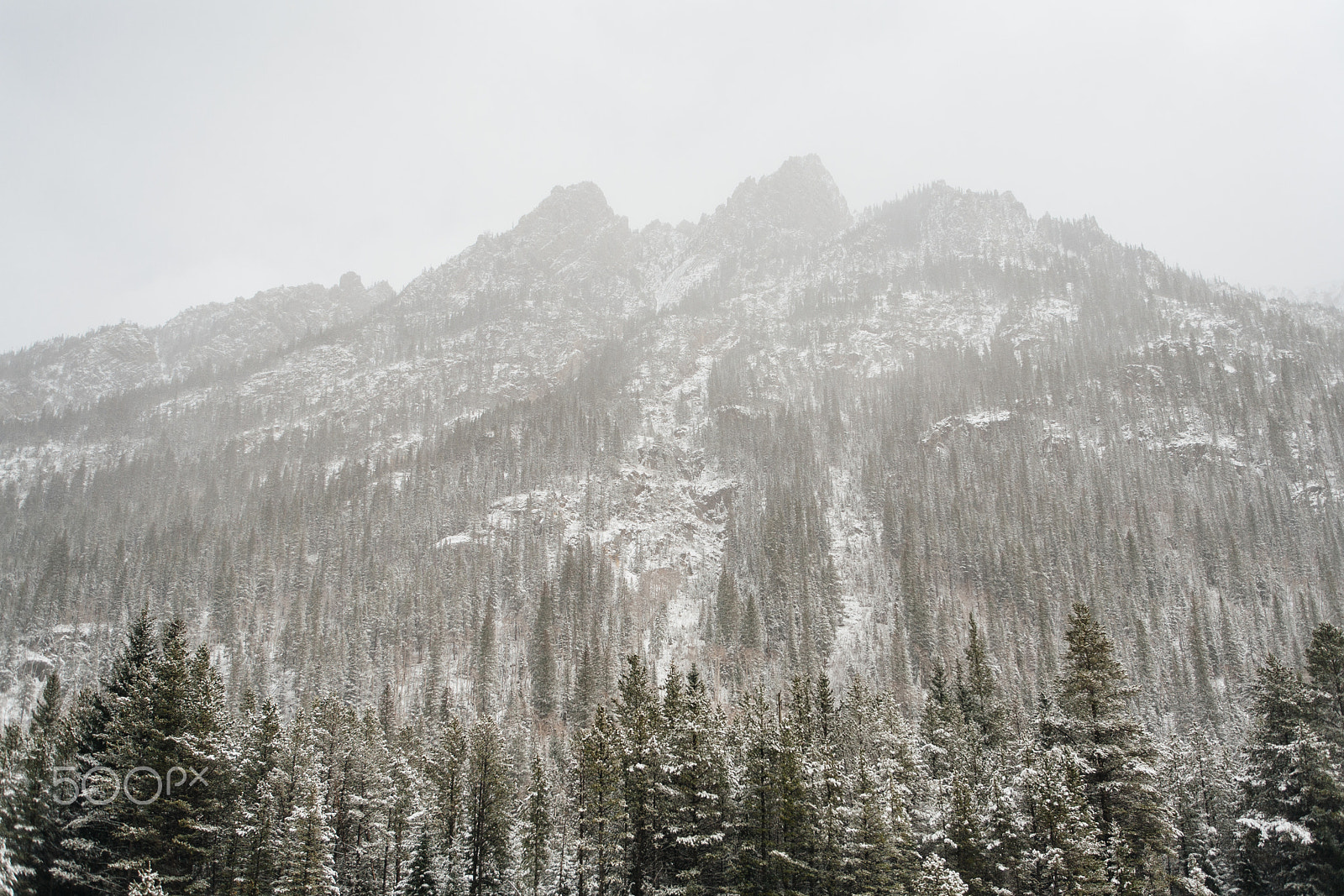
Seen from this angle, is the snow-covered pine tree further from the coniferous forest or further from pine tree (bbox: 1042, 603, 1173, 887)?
pine tree (bbox: 1042, 603, 1173, 887)

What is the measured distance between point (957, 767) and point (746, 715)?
15.2m

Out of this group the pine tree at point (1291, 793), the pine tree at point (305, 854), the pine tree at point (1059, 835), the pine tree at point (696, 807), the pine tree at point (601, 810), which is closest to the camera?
the pine tree at point (1059, 835)

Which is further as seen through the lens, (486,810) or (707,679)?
(707,679)

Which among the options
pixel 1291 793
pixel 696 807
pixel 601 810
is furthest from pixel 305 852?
A: pixel 1291 793

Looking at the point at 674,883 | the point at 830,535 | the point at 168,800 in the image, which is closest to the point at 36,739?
the point at 168,800

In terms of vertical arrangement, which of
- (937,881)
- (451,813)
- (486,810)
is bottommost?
(937,881)

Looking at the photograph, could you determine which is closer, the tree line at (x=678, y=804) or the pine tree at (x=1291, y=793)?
the tree line at (x=678, y=804)

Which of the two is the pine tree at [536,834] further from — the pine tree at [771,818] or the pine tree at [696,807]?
the pine tree at [771,818]

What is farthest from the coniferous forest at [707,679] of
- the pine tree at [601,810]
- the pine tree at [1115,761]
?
the pine tree at [601,810]

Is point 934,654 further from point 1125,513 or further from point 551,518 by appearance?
point 551,518

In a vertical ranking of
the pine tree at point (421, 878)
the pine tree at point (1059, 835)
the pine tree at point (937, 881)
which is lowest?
the pine tree at point (421, 878)

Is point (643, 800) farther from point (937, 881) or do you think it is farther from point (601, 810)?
point (937, 881)

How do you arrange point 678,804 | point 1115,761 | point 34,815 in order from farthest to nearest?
point 678,804
point 34,815
point 1115,761

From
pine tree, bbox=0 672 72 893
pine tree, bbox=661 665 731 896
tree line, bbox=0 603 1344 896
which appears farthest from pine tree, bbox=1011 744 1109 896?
pine tree, bbox=0 672 72 893
